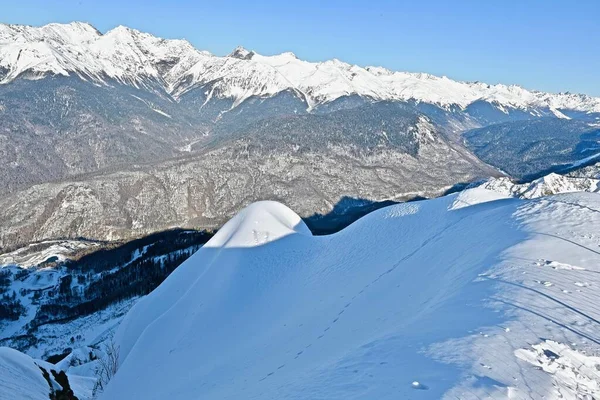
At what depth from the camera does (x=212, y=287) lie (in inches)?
1603

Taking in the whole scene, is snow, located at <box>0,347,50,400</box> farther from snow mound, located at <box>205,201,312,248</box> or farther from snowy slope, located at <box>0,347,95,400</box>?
snow mound, located at <box>205,201,312,248</box>

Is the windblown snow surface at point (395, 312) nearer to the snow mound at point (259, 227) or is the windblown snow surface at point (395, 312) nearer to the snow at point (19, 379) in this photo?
the snow mound at point (259, 227)

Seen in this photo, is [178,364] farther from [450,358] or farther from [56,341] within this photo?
[56,341]

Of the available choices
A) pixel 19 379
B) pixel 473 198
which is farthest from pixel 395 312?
pixel 19 379

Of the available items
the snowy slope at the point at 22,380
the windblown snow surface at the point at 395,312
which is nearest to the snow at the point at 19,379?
the snowy slope at the point at 22,380

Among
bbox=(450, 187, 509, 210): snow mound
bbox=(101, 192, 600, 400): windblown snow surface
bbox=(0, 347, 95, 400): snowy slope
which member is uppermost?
bbox=(450, 187, 509, 210): snow mound

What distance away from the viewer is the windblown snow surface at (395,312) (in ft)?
41.1

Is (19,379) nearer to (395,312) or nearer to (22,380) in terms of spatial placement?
(22,380)

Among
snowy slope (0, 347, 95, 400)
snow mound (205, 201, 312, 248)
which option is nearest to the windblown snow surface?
snow mound (205, 201, 312, 248)

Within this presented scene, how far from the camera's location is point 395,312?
70.2 ft

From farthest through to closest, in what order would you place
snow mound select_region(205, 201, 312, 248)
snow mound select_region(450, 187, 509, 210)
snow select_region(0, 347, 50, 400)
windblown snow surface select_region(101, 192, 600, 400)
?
1. snow mound select_region(205, 201, 312, 248)
2. snow mound select_region(450, 187, 509, 210)
3. snow select_region(0, 347, 50, 400)
4. windblown snow surface select_region(101, 192, 600, 400)

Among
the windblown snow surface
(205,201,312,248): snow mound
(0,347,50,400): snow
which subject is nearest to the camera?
the windblown snow surface

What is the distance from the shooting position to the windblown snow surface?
41.1ft

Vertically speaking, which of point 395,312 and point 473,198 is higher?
point 473,198
